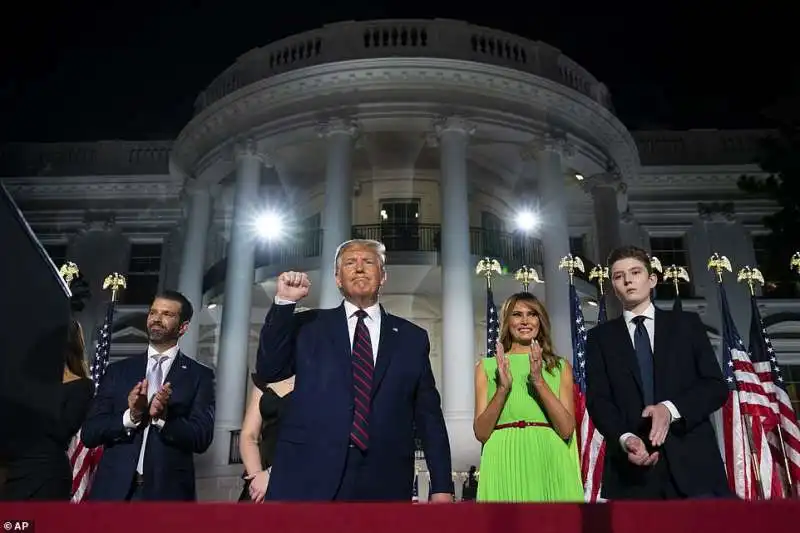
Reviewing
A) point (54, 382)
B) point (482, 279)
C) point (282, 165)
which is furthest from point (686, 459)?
point (282, 165)

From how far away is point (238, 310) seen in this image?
59.2 feet

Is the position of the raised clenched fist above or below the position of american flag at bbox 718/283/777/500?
above

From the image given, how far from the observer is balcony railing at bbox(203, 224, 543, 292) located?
68.6 feet

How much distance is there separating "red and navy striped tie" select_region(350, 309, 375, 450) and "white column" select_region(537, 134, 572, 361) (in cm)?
1373

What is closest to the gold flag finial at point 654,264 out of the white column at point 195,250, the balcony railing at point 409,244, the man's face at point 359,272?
the man's face at point 359,272

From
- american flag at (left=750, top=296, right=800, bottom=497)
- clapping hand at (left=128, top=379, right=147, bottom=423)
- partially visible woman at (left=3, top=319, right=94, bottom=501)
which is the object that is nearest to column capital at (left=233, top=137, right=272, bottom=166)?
american flag at (left=750, top=296, right=800, bottom=497)

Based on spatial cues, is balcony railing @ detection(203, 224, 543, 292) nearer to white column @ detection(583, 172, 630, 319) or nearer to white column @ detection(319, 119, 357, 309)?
white column @ detection(583, 172, 630, 319)

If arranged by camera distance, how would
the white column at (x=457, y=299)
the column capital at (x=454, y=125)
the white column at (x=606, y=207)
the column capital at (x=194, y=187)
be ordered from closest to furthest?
1. the white column at (x=457, y=299)
2. the column capital at (x=454, y=125)
3. the white column at (x=606, y=207)
4. the column capital at (x=194, y=187)

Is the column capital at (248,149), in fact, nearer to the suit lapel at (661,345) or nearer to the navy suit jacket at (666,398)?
the navy suit jacket at (666,398)

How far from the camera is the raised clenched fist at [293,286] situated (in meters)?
3.10

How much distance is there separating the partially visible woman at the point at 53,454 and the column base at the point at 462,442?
11.1 meters

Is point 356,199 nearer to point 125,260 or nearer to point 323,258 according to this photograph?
point 323,258

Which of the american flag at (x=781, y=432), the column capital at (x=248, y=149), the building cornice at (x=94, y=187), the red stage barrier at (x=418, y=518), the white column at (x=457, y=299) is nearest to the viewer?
the red stage barrier at (x=418, y=518)

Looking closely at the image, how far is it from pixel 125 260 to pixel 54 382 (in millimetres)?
22048
